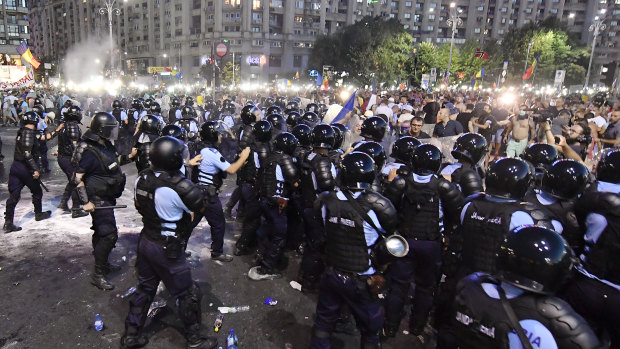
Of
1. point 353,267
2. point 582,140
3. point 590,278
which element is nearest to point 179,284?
point 353,267

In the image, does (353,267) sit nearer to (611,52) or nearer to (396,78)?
(396,78)

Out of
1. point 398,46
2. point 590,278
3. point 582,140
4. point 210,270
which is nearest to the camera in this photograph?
point 590,278

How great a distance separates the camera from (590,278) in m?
2.89

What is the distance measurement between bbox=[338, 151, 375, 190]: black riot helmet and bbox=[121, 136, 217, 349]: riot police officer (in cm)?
141

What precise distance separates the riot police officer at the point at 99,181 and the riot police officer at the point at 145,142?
554mm

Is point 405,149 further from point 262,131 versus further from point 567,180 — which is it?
point 262,131

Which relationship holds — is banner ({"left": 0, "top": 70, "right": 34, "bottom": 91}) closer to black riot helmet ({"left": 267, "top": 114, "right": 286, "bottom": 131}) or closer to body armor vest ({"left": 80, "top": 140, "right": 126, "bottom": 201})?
black riot helmet ({"left": 267, "top": 114, "right": 286, "bottom": 131})

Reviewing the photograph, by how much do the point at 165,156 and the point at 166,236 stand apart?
78 centimetres

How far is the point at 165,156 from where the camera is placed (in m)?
3.83

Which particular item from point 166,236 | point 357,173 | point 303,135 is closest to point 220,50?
point 303,135

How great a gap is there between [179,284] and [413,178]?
261 cm

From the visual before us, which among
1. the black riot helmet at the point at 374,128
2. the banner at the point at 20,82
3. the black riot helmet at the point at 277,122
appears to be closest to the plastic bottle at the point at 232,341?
the black riot helmet at the point at 374,128

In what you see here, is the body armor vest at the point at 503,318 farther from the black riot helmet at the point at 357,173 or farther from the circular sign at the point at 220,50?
the circular sign at the point at 220,50

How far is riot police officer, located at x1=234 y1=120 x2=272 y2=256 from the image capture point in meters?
6.12
